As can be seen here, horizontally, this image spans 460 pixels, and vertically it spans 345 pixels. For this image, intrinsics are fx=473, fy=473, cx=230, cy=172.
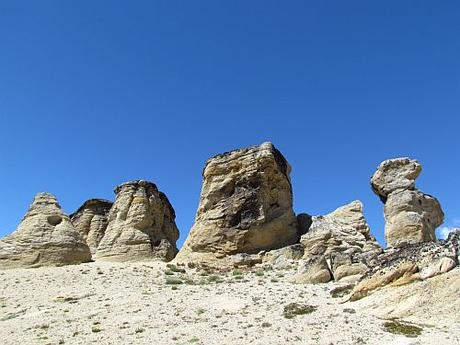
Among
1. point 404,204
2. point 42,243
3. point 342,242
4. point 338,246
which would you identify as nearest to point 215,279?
point 338,246

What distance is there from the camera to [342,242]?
30.0 m

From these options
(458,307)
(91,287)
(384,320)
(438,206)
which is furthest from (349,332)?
(438,206)

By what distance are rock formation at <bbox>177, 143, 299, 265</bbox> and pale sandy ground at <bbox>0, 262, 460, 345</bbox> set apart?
499 centimetres

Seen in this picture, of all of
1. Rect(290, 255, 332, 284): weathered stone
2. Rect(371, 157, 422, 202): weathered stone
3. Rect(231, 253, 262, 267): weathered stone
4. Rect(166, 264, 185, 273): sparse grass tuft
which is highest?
Rect(371, 157, 422, 202): weathered stone

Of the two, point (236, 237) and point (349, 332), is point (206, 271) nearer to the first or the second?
point (236, 237)

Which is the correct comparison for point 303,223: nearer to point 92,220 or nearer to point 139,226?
point 139,226

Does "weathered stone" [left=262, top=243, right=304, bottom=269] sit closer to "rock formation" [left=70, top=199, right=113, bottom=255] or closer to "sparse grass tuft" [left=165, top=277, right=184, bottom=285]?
"sparse grass tuft" [left=165, top=277, right=184, bottom=285]

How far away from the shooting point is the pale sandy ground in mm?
15500

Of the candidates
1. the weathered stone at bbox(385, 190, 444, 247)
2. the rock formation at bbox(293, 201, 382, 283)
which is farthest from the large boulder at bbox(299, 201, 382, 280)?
the weathered stone at bbox(385, 190, 444, 247)

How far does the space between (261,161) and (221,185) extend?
3.64 meters

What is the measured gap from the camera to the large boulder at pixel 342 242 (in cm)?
2409

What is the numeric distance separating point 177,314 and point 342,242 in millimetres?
14312

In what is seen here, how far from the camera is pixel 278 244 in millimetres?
34031

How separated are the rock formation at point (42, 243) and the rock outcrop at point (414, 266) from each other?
21.0 metres
